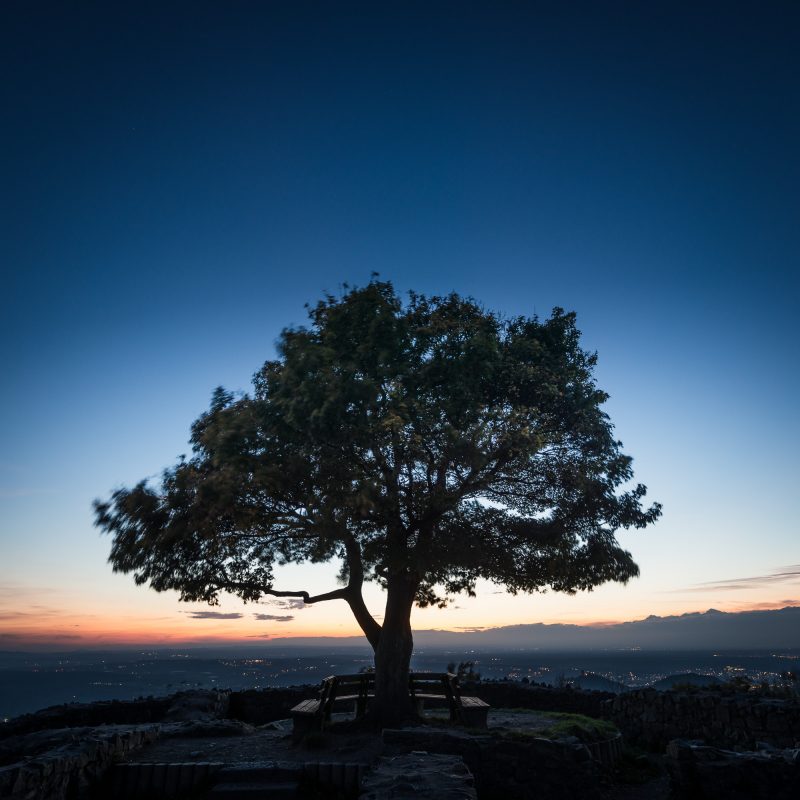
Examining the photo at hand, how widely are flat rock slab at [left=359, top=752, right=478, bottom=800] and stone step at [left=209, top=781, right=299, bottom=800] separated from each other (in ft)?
6.16

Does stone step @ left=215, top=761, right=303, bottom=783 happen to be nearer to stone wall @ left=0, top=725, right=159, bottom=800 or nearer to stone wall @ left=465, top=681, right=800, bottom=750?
stone wall @ left=0, top=725, right=159, bottom=800

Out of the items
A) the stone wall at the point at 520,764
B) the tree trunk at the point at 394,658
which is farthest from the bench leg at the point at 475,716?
the stone wall at the point at 520,764

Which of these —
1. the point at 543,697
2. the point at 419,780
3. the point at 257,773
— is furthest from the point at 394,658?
the point at 419,780

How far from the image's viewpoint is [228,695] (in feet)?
70.2

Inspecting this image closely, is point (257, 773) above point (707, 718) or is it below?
above

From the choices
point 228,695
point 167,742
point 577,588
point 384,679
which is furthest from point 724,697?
point 228,695

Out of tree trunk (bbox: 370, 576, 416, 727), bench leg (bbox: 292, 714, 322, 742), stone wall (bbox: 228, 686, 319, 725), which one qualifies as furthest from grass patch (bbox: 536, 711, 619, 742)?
stone wall (bbox: 228, 686, 319, 725)

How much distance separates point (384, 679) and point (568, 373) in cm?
1016

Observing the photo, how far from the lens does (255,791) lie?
10.2 m

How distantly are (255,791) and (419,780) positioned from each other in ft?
11.9

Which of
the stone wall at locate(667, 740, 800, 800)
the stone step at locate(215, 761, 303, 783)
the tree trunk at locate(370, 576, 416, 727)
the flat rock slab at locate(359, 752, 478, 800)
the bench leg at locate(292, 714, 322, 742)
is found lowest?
the stone wall at locate(667, 740, 800, 800)

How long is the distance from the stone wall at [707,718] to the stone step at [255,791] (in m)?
9.41

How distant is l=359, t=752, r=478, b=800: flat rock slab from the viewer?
24.7 ft

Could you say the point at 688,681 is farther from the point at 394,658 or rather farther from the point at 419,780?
the point at 419,780
